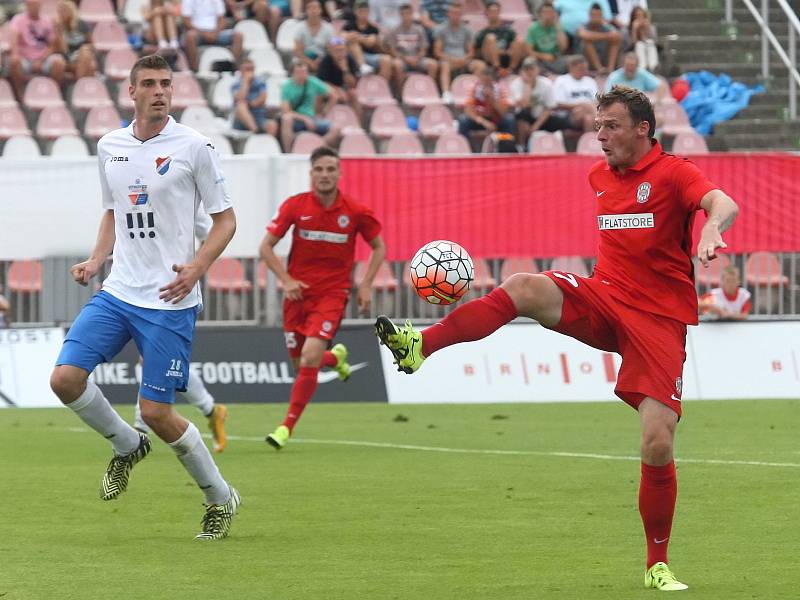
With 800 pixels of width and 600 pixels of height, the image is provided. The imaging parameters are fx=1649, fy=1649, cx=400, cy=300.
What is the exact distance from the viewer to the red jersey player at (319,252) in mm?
14672

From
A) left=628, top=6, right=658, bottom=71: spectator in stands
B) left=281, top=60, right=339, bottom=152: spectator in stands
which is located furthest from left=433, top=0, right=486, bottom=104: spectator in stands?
left=628, top=6, right=658, bottom=71: spectator in stands

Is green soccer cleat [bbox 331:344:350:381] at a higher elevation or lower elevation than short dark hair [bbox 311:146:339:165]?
lower

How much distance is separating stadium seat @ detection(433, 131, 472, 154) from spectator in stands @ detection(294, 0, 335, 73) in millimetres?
2296

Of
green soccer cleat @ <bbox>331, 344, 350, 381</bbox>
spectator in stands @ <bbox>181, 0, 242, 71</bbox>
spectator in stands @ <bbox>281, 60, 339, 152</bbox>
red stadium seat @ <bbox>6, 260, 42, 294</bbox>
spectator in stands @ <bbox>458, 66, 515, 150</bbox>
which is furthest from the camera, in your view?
spectator in stands @ <bbox>181, 0, 242, 71</bbox>

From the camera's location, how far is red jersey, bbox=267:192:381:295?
586 inches

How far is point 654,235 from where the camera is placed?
24.8ft

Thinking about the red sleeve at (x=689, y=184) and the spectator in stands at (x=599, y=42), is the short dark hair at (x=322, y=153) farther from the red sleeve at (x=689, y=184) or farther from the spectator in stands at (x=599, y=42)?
the spectator in stands at (x=599, y=42)

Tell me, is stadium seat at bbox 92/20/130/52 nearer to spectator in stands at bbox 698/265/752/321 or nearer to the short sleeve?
spectator in stands at bbox 698/265/752/321

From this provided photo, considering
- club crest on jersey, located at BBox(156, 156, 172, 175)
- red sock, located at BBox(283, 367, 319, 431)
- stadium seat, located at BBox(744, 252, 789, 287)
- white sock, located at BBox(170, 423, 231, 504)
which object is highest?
club crest on jersey, located at BBox(156, 156, 172, 175)

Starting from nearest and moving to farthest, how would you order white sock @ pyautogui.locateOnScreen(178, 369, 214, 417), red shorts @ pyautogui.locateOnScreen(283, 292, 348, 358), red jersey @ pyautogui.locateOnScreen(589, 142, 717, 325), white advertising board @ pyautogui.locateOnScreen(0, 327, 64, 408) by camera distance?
red jersey @ pyautogui.locateOnScreen(589, 142, 717, 325) < white sock @ pyautogui.locateOnScreen(178, 369, 214, 417) < red shorts @ pyautogui.locateOnScreen(283, 292, 348, 358) < white advertising board @ pyautogui.locateOnScreen(0, 327, 64, 408)

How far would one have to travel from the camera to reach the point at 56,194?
1961 cm

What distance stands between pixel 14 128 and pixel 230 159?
14.4 feet

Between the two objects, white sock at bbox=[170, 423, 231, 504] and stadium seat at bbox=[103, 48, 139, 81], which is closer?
white sock at bbox=[170, 423, 231, 504]

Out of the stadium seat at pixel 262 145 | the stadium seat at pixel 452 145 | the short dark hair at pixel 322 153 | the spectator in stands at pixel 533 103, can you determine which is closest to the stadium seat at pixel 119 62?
the stadium seat at pixel 262 145
